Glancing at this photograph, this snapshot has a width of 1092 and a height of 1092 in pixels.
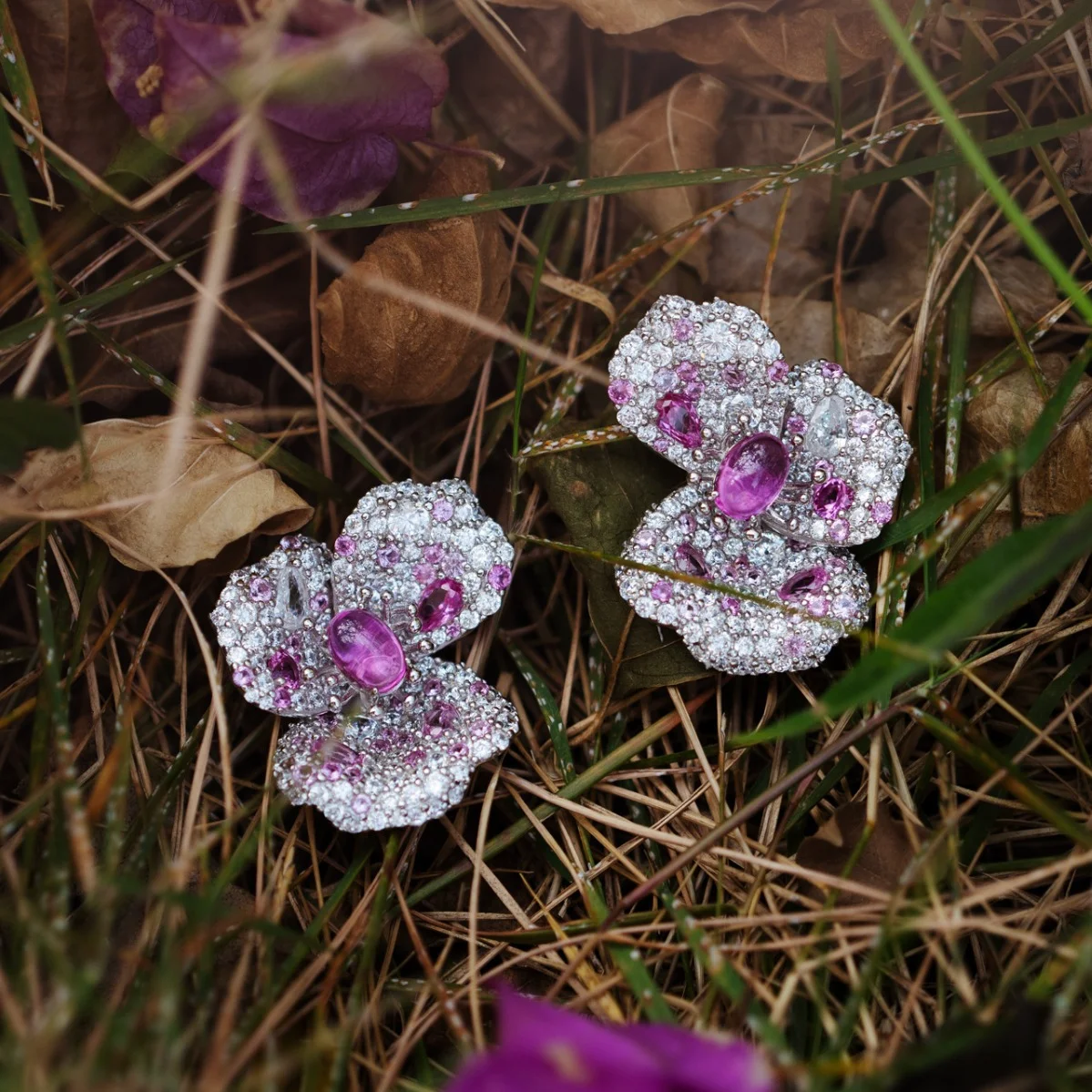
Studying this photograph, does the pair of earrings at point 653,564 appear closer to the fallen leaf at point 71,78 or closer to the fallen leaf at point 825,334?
the fallen leaf at point 825,334

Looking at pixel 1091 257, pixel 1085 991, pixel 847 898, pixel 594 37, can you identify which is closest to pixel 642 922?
pixel 847 898

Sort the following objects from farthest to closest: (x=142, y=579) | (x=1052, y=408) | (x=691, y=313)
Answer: (x=142, y=579)
(x=691, y=313)
(x=1052, y=408)

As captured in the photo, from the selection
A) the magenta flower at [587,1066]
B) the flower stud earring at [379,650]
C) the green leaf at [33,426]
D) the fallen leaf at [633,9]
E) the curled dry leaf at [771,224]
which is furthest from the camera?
the curled dry leaf at [771,224]

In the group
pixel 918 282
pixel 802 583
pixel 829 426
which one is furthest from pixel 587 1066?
pixel 918 282

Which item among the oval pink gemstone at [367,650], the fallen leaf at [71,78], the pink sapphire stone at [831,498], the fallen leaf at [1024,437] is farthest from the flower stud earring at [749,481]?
the fallen leaf at [71,78]

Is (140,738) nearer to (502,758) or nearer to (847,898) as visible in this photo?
(502,758)

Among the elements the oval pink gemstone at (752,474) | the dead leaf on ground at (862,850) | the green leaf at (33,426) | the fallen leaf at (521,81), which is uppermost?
the fallen leaf at (521,81)
